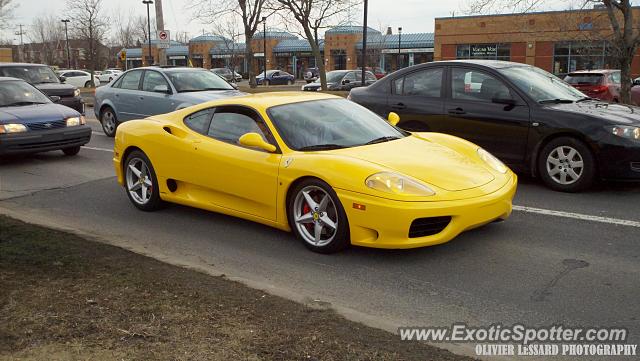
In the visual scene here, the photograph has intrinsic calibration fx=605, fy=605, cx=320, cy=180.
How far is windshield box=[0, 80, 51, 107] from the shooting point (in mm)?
10859

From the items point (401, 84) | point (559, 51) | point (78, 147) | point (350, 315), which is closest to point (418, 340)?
point (350, 315)

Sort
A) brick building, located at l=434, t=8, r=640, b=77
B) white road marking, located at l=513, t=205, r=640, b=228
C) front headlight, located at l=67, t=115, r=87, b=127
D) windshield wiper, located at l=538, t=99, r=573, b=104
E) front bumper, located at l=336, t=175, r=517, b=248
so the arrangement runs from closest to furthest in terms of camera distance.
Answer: front bumper, located at l=336, t=175, r=517, b=248, white road marking, located at l=513, t=205, r=640, b=228, windshield wiper, located at l=538, t=99, r=573, b=104, front headlight, located at l=67, t=115, r=87, b=127, brick building, located at l=434, t=8, r=640, b=77

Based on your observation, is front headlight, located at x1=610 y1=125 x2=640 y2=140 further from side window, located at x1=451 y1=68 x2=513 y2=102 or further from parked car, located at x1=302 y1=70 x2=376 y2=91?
parked car, located at x1=302 y1=70 x2=376 y2=91

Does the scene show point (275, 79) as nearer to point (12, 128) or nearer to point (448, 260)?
point (12, 128)

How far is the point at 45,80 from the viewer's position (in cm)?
1680

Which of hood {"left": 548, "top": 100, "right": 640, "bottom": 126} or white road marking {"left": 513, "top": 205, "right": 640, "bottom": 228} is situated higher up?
hood {"left": 548, "top": 100, "right": 640, "bottom": 126}

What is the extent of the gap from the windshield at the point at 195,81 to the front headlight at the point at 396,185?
27.8 feet

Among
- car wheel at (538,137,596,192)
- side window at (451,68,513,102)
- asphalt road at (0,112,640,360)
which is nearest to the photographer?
asphalt road at (0,112,640,360)

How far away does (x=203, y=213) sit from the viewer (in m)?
6.65

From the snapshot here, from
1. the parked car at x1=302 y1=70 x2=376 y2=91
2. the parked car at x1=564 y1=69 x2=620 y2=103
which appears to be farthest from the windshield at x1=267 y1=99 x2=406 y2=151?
the parked car at x1=302 y1=70 x2=376 y2=91

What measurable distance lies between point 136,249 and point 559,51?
4412cm

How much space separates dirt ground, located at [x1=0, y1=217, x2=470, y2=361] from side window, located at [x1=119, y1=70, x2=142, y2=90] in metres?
9.10

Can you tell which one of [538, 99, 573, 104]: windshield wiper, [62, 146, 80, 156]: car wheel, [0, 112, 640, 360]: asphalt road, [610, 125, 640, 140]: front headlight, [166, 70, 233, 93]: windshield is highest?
[166, 70, 233, 93]: windshield

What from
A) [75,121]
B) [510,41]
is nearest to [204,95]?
[75,121]
